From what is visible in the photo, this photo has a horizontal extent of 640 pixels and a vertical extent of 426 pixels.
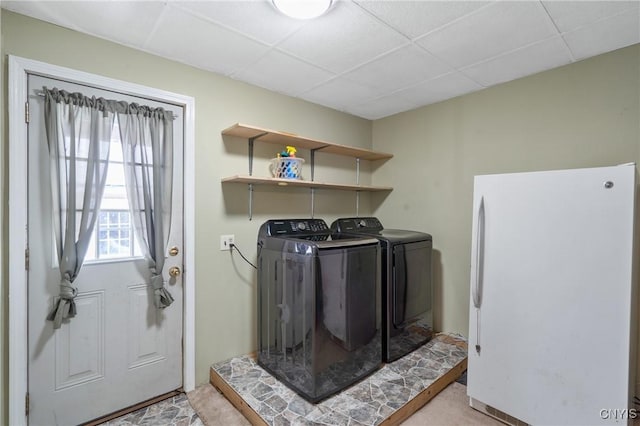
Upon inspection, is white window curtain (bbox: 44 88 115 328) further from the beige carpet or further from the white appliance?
the white appliance

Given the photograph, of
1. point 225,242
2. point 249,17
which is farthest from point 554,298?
point 249,17

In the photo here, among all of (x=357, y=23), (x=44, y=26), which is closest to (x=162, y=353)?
(x=44, y=26)

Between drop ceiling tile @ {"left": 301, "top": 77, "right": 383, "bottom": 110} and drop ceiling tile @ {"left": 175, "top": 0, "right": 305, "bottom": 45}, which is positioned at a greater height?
drop ceiling tile @ {"left": 301, "top": 77, "right": 383, "bottom": 110}

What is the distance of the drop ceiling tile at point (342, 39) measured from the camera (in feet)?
5.26

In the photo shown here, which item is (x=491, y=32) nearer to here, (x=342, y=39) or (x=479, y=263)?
(x=342, y=39)

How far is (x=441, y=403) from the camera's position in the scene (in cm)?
199

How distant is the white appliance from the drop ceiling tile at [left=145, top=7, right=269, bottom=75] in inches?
65.9

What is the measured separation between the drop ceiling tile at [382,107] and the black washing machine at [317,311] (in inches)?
55.0

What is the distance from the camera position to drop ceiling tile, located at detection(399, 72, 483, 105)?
2342mm

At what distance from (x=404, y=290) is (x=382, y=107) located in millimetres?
1750

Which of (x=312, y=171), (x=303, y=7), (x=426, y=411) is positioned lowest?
(x=426, y=411)

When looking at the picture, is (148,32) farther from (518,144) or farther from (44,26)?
(518,144)

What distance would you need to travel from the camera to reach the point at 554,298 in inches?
63.9

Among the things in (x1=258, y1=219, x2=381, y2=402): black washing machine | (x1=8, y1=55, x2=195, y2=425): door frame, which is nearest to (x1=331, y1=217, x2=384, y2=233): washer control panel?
(x1=258, y1=219, x2=381, y2=402): black washing machine
